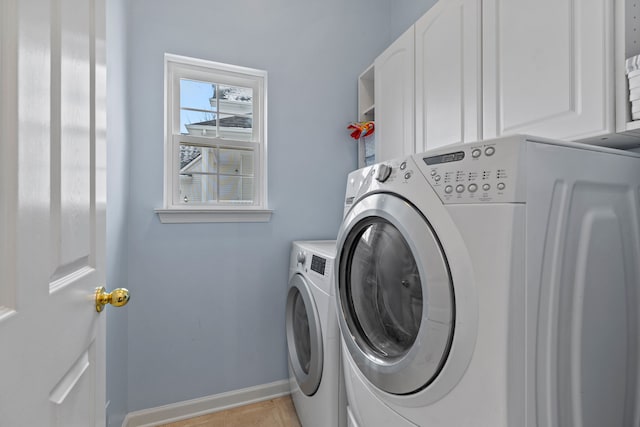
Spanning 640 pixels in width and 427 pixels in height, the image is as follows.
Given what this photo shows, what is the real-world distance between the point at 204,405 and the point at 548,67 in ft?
7.58

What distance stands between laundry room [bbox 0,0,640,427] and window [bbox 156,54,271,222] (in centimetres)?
1

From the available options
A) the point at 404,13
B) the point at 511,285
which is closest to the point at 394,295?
the point at 511,285

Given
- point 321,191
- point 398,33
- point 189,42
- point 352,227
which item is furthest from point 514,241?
point 398,33

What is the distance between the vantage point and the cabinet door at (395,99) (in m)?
1.64

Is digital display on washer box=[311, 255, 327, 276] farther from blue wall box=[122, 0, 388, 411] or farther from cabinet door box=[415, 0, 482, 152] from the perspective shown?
cabinet door box=[415, 0, 482, 152]

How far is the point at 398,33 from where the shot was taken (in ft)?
7.34

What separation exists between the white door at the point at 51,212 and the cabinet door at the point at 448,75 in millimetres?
1307

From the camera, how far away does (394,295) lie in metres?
0.95

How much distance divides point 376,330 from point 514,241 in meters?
0.57

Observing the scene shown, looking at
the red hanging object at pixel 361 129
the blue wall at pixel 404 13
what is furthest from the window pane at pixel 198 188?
the blue wall at pixel 404 13

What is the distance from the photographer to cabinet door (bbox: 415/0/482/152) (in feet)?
4.13

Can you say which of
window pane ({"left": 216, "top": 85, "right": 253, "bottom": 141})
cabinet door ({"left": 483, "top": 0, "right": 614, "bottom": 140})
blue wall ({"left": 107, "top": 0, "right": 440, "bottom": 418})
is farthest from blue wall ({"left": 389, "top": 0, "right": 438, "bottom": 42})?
window pane ({"left": 216, "top": 85, "right": 253, "bottom": 141})

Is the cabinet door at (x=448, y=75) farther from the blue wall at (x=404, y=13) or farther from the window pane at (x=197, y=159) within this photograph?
the window pane at (x=197, y=159)

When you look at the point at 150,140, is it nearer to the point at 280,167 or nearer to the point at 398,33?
the point at 280,167
